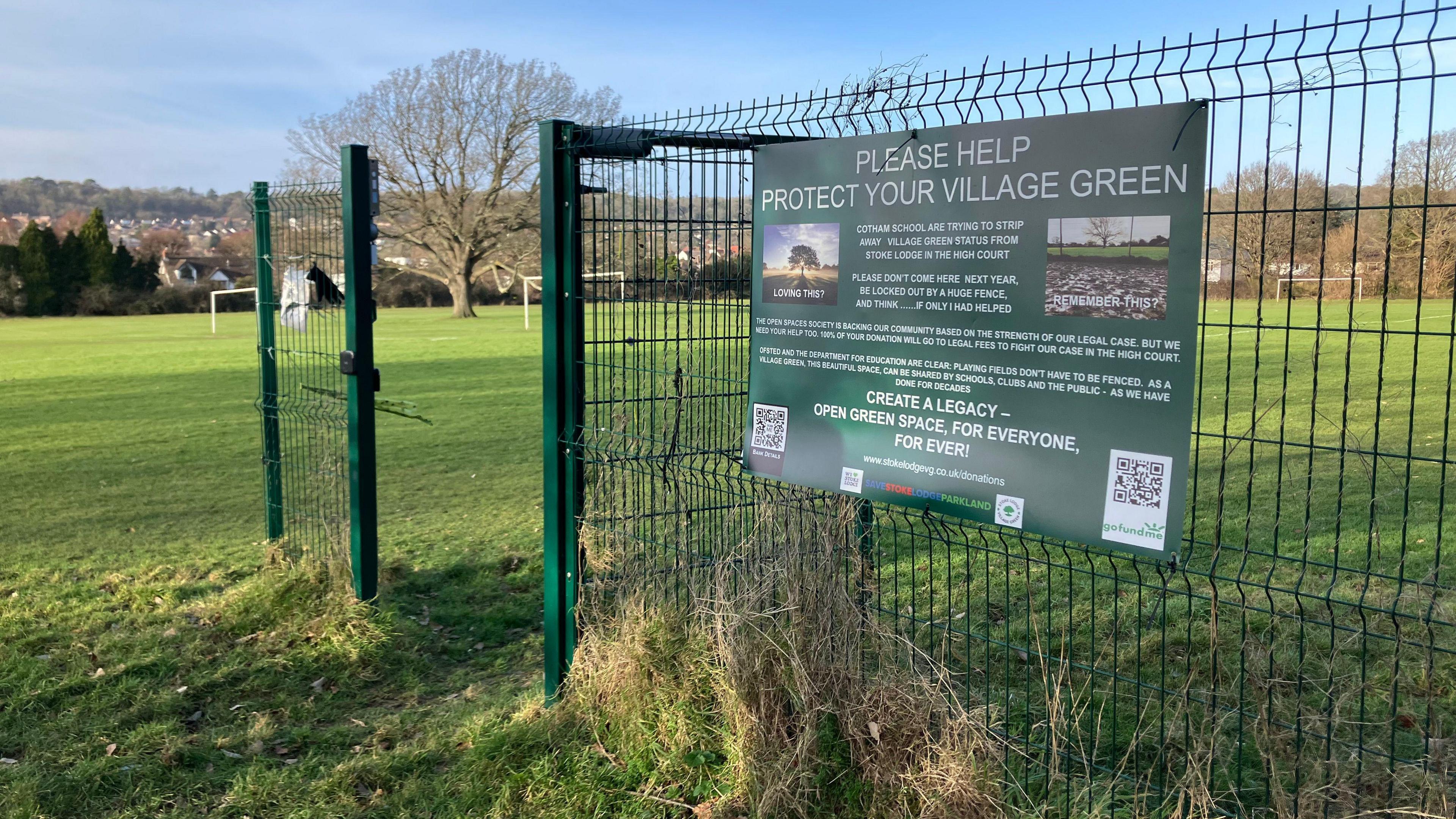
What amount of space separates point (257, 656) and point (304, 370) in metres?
2.02

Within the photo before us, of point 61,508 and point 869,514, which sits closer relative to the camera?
point 869,514

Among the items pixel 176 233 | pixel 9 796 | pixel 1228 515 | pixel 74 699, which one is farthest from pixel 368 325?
pixel 176 233

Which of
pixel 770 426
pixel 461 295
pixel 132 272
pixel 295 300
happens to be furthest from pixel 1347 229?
pixel 132 272

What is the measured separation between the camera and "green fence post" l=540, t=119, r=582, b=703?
486cm

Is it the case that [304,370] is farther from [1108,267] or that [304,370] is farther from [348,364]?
[1108,267]

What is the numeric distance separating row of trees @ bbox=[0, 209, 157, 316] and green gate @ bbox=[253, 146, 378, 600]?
49.7 metres

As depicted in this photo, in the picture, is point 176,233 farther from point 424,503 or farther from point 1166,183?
point 1166,183

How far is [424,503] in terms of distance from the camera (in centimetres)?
1016

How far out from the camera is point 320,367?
22.9ft

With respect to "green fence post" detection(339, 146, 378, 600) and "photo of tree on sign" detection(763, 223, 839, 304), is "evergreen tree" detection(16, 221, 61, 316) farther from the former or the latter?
"photo of tree on sign" detection(763, 223, 839, 304)

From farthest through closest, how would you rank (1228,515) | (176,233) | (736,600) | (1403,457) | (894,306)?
(176,233)
(1228,515)
(736,600)
(894,306)
(1403,457)

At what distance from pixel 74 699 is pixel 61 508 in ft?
17.4

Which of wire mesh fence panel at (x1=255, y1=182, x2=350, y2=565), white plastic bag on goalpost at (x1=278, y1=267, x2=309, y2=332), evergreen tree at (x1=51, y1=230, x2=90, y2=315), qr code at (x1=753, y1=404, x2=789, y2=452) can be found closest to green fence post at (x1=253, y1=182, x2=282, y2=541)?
wire mesh fence panel at (x1=255, y1=182, x2=350, y2=565)

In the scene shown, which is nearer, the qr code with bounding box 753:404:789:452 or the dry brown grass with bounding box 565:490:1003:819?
the dry brown grass with bounding box 565:490:1003:819
